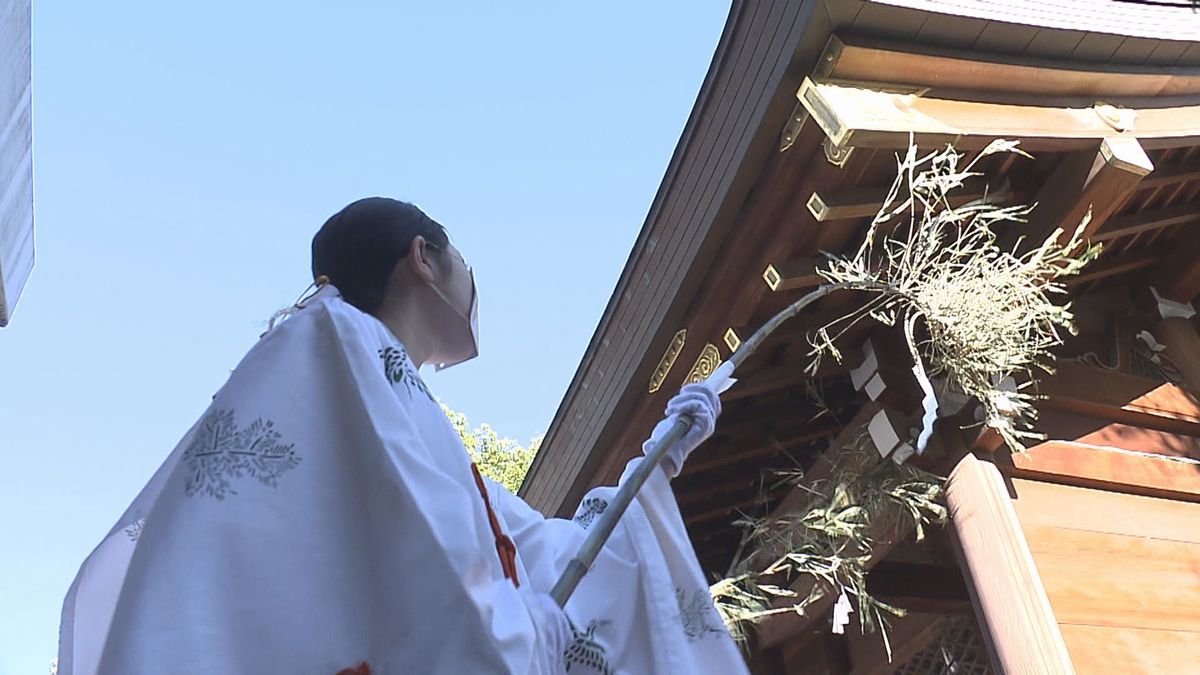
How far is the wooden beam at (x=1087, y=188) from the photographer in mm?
2564

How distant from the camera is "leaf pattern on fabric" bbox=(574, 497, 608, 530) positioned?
152cm

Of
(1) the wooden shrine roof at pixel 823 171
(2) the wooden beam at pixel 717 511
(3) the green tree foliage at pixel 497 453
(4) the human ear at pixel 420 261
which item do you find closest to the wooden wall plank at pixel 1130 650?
(1) the wooden shrine roof at pixel 823 171

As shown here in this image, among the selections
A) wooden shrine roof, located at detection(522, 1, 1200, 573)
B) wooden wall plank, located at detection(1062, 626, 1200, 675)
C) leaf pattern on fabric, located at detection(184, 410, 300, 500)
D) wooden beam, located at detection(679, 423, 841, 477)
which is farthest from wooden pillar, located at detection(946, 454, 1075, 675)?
leaf pattern on fabric, located at detection(184, 410, 300, 500)

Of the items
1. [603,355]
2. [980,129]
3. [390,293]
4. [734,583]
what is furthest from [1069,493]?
[390,293]

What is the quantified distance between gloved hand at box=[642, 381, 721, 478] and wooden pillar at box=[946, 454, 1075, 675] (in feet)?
5.44

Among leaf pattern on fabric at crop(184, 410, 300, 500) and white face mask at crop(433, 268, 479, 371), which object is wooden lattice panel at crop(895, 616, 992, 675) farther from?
leaf pattern on fabric at crop(184, 410, 300, 500)

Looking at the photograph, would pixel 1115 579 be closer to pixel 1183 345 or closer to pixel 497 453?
pixel 1183 345

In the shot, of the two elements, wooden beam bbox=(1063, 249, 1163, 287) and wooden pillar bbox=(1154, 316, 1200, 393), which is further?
wooden pillar bbox=(1154, 316, 1200, 393)

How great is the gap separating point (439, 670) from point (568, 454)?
10.0ft

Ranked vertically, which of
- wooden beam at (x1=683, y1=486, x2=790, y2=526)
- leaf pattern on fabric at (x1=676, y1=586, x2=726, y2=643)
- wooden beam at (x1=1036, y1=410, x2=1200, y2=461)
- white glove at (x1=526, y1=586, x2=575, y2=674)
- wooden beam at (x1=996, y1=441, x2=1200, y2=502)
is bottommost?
white glove at (x1=526, y1=586, x2=575, y2=674)

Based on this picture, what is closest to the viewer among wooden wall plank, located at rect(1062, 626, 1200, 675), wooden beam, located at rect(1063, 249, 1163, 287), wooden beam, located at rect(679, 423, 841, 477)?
wooden wall plank, located at rect(1062, 626, 1200, 675)

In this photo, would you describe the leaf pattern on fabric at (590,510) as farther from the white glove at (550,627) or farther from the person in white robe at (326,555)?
the white glove at (550,627)

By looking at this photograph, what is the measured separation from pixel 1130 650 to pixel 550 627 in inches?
99.4

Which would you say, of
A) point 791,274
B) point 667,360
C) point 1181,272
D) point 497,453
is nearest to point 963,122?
point 791,274
